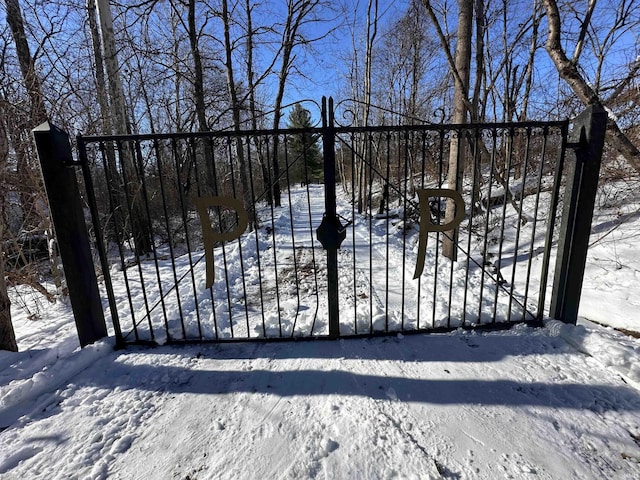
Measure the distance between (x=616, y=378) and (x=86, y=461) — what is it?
3.21 meters

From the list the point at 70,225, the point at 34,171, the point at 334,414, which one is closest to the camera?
the point at 334,414

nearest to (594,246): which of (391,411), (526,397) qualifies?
(526,397)

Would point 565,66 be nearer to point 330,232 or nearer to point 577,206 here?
point 577,206

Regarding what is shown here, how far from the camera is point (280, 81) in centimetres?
1236

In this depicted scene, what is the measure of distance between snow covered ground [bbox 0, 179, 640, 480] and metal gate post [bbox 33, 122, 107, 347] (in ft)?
0.91

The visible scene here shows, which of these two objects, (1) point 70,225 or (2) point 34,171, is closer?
(1) point 70,225

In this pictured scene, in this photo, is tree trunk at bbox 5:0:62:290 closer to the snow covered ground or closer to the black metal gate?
the black metal gate

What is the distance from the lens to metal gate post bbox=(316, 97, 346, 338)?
7.59ft

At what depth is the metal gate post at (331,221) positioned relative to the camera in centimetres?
231

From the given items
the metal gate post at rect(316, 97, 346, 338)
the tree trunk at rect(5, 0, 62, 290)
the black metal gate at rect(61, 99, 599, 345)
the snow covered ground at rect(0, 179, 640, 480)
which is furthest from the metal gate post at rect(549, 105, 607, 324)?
the tree trunk at rect(5, 0, 62, 290)

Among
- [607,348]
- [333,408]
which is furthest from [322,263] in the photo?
[607,348]

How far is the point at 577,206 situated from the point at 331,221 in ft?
6.43

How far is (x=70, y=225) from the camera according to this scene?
2363mm

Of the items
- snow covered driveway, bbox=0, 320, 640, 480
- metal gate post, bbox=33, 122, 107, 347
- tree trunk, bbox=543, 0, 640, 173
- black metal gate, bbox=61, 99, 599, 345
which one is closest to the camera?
snow covered driveway, bbox=0, 320, 640, 480
